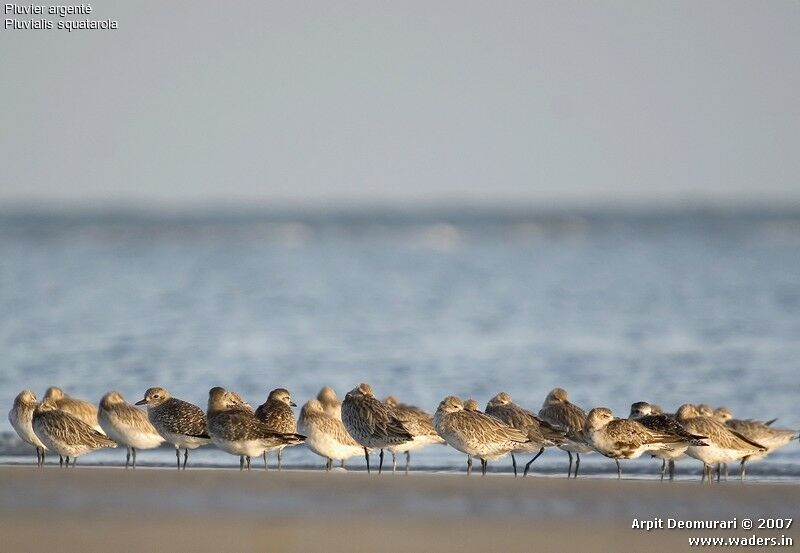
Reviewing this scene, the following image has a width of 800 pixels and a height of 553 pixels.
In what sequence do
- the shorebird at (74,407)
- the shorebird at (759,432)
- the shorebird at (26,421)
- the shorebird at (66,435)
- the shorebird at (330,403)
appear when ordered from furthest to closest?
1. the shorebird at (330,403)
2. the shorebird at (74,407)
3. the shorebird at (759,432)
4. the shorebird at (26,421)
5. the shorebird at (66,435)

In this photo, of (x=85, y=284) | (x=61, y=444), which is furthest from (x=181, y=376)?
(x=85, y=284)

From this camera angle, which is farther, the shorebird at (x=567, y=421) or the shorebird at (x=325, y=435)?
the shorebird at (x=325, y=435)

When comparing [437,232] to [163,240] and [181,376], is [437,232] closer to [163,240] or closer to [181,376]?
[163,240]

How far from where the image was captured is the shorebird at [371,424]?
13836 millimetres

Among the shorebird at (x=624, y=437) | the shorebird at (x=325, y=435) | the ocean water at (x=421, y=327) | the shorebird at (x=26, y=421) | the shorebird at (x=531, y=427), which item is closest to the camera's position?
the shorebird at (x=624, y=437)

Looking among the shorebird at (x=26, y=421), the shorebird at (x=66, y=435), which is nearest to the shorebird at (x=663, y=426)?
the shorebird at (x=66, y=435)

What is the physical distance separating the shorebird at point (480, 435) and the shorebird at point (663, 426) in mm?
1144

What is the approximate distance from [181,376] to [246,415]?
8262 millimetres

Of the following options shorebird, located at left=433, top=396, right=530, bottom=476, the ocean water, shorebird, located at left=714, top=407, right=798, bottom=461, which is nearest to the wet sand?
shorebird, located at left=433, top=396, right=530, bottom=476

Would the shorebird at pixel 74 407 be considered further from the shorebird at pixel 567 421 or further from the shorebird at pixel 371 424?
the shorebird at pixel 567 421

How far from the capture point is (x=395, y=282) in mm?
47438

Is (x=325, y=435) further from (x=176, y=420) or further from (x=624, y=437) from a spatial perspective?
(x=624, y=437)

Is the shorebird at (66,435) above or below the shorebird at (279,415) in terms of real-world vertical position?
below

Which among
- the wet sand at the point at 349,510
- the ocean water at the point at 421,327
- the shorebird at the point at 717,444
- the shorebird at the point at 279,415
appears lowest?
the wet sand at the point at 349,510
